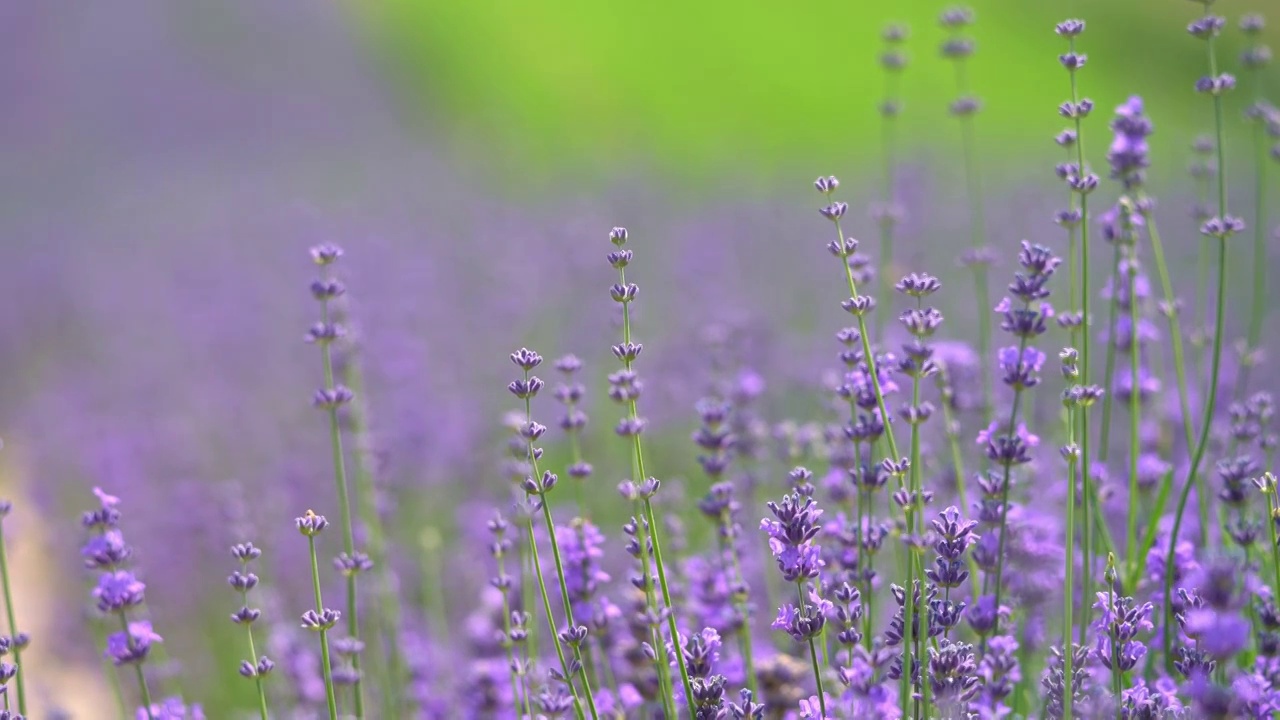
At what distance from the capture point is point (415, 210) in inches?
495

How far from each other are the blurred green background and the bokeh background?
0.06m

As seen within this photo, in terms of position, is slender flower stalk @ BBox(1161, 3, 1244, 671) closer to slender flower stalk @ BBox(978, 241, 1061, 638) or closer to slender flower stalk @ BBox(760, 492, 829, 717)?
slender flower stalk @ BBox(978, 241, 1061, 638)

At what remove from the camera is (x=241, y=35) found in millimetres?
21031

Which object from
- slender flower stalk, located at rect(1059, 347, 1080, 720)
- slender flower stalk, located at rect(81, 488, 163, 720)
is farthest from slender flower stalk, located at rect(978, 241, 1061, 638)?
slender flower stalk, located at rect(81, 488, 163, 720)

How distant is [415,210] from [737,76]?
21.3 ft

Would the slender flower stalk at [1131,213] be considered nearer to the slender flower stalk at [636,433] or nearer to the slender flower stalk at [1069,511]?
the slender flower stalk at [1069,511]

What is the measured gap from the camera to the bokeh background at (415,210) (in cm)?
555

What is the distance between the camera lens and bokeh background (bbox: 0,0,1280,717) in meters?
5.55

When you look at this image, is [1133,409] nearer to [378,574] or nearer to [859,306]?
[859,306]

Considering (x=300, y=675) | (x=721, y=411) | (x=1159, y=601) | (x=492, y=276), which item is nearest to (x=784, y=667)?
(x=721, y=411)

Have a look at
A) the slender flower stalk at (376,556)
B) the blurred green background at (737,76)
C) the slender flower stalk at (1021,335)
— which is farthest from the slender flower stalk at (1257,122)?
the blurred green background at (737,76)

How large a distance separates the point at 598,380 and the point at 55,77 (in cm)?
1779

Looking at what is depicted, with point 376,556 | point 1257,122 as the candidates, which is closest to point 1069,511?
point 1257,122

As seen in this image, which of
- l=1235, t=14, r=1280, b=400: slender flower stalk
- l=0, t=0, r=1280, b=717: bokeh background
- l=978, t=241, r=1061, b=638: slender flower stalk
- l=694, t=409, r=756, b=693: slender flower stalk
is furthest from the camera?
l=0, t=0, r=1280, b=717: bokeh background
